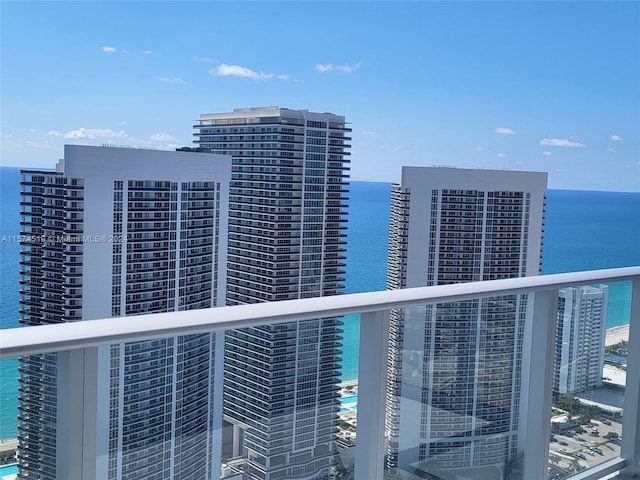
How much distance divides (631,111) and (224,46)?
3508cm

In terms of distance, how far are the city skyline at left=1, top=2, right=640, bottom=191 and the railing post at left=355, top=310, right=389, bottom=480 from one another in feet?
148

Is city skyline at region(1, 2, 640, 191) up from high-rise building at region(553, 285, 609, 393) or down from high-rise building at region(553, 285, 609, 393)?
up

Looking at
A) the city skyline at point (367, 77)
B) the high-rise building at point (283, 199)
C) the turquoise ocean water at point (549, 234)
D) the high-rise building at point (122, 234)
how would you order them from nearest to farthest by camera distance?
the high-rise building at point (122, 234)
the turquoise ocean water at point (549, 234)
the high-rise building at point (283, 199)
the city skyline at point (367, 77)

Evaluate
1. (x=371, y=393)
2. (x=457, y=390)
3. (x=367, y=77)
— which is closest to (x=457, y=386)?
(x=457, y=390)

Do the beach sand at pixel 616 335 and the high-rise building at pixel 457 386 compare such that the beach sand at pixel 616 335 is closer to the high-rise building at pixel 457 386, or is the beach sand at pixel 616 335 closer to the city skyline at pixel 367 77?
the high-rise building at pixel 457 386

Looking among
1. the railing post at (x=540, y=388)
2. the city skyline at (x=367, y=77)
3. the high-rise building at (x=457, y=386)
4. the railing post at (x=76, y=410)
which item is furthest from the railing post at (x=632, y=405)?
the city skyline at (x=367, y=77)

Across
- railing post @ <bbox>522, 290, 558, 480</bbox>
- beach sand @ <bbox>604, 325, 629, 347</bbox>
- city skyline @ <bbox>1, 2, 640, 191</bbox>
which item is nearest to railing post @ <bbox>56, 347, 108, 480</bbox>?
railing post @ <bbox>522, 290, 558, 480</bbox>

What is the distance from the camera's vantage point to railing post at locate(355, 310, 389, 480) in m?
1.41

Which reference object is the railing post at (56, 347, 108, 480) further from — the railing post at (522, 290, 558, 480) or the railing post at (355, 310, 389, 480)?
the railing post at (522, 290, 558, 480)

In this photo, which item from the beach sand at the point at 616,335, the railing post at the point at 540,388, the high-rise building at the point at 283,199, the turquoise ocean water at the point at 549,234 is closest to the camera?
the railing post at the point at 540,388

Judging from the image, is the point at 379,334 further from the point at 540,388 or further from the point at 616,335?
the point at 616,335

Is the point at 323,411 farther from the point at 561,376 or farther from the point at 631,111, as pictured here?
the point at 631,111

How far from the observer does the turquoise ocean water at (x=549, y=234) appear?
2773cm

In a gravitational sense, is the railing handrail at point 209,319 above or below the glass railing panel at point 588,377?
above
